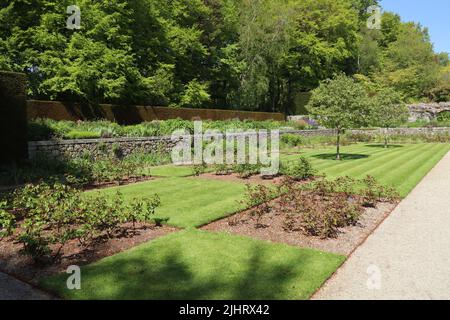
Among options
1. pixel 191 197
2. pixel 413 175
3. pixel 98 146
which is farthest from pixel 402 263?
pixel 98 146

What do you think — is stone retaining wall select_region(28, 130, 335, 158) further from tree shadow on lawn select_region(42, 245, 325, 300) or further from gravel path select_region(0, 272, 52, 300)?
tree shadow on lawn select_region(42, 245, 325, 300)

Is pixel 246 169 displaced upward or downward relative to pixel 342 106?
downward

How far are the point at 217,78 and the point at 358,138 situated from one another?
600 inches

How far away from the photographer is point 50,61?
21734 mm

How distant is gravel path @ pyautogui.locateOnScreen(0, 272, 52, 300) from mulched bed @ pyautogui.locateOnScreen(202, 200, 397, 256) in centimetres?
342

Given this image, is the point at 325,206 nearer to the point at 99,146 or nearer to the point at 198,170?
the point at 198,170

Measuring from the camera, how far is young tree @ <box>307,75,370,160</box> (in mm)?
17875

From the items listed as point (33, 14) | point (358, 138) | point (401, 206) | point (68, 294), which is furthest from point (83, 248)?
point (358, 138)

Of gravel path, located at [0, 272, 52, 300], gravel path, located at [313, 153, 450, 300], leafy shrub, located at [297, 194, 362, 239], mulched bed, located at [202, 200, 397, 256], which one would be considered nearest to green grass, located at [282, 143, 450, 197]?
gravel path, located at [313, 153, 450, 300]

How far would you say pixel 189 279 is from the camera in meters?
5.00

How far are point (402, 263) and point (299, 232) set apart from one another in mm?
2022

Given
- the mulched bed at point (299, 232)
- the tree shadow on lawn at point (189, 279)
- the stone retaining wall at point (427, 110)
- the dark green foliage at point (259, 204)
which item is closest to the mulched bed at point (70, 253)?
the tree shadow on lawn at point (189, 279)

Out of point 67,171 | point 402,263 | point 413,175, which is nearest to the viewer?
point 402,263

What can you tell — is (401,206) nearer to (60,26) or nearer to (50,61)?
(50,61)
